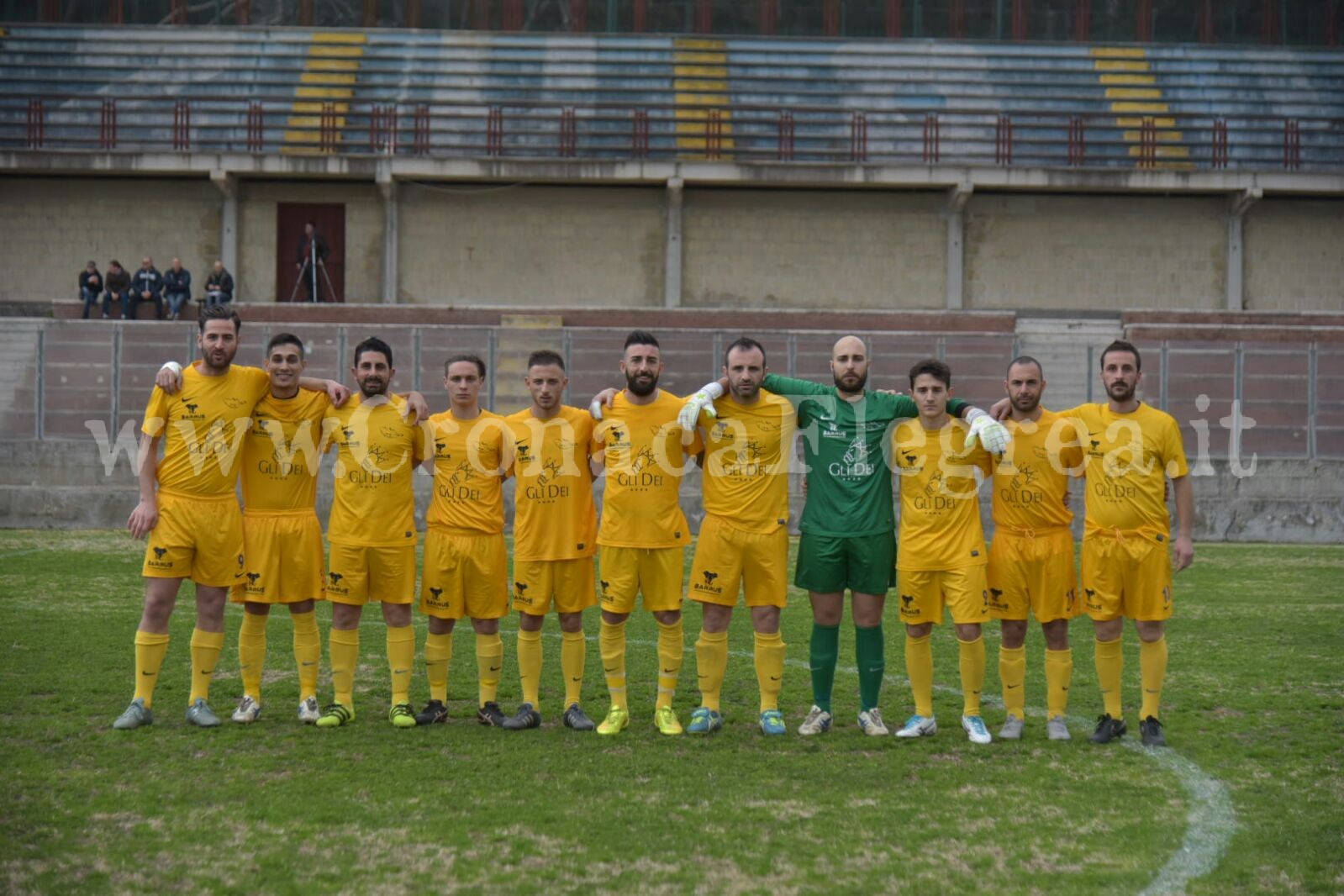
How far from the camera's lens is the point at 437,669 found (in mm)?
8008

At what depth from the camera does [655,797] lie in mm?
6305

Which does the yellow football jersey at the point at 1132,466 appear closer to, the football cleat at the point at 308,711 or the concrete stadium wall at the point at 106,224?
the football cleat at the point at 308,711

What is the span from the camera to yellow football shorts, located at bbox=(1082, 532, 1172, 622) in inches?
299

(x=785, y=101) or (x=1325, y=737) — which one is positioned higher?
(x=785, y=101)

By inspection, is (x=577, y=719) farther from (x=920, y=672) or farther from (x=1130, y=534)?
(x=1130, y=534)

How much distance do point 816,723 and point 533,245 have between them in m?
24.6

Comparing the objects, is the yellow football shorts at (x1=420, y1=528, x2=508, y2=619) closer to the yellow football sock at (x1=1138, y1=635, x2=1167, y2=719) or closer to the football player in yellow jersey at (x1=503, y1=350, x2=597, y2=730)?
the football player in yellow jersey at (x1=503, y1=350, x2=597, y2=730)

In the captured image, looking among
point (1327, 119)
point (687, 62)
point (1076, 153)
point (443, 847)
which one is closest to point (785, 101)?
point (687, 62)

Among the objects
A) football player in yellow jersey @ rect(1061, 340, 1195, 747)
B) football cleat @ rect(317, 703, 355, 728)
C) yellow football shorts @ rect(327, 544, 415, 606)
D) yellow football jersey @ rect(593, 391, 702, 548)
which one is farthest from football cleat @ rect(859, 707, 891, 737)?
football cleat @ rect(317, 703, 355, 728)

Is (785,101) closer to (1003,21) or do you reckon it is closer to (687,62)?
(687,62)

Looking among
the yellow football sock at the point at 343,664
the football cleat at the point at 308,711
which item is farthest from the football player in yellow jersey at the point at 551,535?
the football cleat at the point at 308,711

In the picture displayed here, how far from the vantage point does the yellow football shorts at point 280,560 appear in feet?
25.9

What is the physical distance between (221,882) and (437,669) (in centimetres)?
296

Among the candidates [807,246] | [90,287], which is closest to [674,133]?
[807,246]
